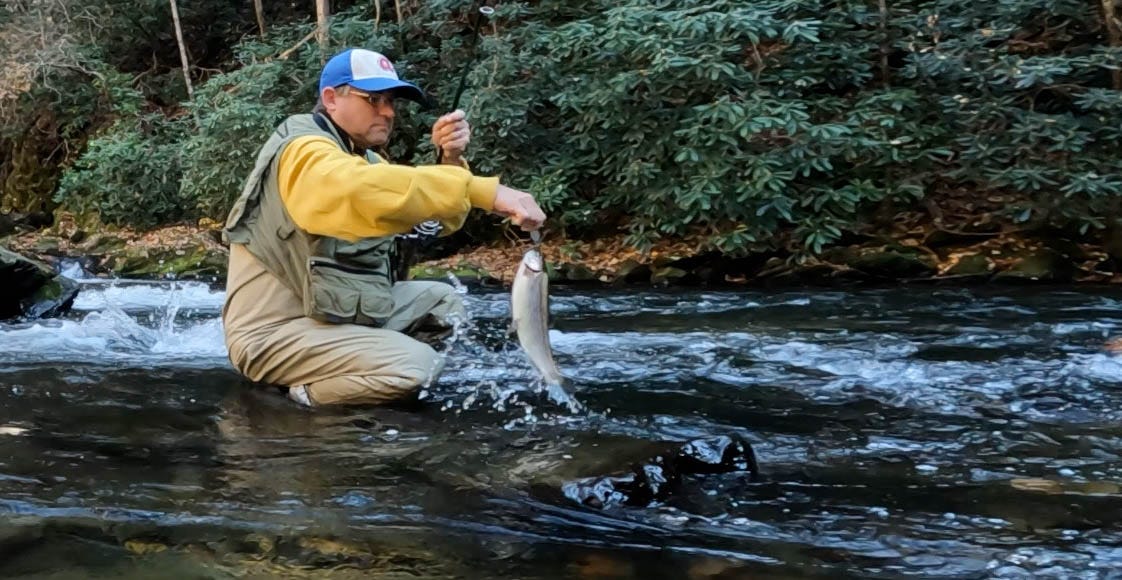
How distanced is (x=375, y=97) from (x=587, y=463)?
1806 mm

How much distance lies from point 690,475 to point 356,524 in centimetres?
111

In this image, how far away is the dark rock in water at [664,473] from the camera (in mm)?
2922

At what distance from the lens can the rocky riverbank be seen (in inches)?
342

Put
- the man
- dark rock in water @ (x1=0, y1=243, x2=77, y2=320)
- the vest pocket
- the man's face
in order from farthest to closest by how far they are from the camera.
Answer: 1. dark rock in water @ (x1=0, y1=243, x2=77, y2=320)
2. the vest pocket
3. the man's face
4. the man

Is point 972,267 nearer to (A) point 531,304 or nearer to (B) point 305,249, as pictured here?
(A) point 531,304

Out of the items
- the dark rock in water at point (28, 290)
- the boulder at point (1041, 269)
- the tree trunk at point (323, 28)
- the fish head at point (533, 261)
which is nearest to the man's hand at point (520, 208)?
the fish head at point (533, 261)

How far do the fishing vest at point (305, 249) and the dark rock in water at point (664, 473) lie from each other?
1644mm

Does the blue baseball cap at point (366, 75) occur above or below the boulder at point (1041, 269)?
above

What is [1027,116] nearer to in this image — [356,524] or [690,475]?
[690,475]

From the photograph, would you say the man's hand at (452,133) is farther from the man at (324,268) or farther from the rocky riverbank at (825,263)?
the rocky riverbank at (825,263)

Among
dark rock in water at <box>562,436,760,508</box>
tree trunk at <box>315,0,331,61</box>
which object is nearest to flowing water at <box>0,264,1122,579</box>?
dark rock in water at <box>562,436,760,508</box>

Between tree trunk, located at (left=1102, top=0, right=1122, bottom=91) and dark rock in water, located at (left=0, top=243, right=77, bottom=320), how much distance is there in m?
9.57

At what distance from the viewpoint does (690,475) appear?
3.16 metres

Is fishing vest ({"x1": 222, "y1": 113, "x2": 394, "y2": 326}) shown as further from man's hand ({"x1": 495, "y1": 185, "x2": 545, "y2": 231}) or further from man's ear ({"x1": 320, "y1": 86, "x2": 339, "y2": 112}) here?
man's hand ({"x1": 495, "y1": 185, "x2": 545, "y2": 231})
